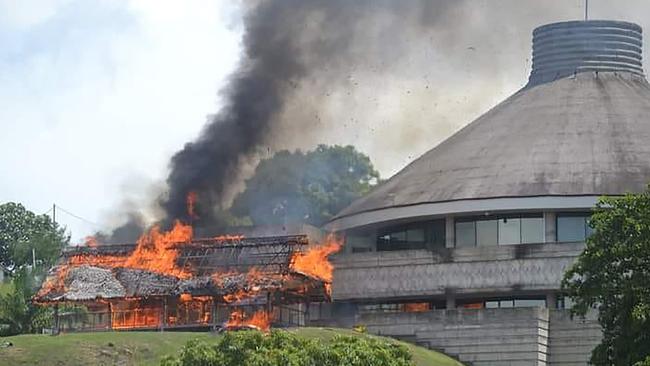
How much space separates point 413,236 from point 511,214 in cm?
630

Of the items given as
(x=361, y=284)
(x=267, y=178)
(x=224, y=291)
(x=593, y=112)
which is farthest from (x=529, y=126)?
(x=267, y=178)

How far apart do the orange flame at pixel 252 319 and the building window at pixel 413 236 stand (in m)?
11.7

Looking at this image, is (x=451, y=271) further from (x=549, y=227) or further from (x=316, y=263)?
(x=316, y=263)

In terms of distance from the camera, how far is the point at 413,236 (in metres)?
115

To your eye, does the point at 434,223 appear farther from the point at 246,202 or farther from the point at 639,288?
the point at 639,288

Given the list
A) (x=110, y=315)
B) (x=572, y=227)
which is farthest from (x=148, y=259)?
(x=572, y=227)

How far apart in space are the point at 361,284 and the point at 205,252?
825cm

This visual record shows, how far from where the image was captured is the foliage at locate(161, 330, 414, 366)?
240 ft

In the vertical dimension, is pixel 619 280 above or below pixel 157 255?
below

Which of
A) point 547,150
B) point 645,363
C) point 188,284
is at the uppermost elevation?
point 547,150

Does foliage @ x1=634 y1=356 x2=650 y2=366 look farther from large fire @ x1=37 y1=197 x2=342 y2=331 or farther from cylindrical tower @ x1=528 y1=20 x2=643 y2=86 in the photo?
cylindrical tower @ x1=528 y1=20 x2=643 y2=86

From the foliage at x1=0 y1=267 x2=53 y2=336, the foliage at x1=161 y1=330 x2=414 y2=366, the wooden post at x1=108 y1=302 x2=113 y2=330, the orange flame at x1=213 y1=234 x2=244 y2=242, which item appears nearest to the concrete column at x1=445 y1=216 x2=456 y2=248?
the orange flame at x1=213 y1=234 x2=244 y2=242

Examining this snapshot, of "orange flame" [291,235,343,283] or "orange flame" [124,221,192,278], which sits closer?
"orange flame" [124,221,192,278]

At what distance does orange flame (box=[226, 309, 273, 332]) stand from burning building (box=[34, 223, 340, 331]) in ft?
0.16
